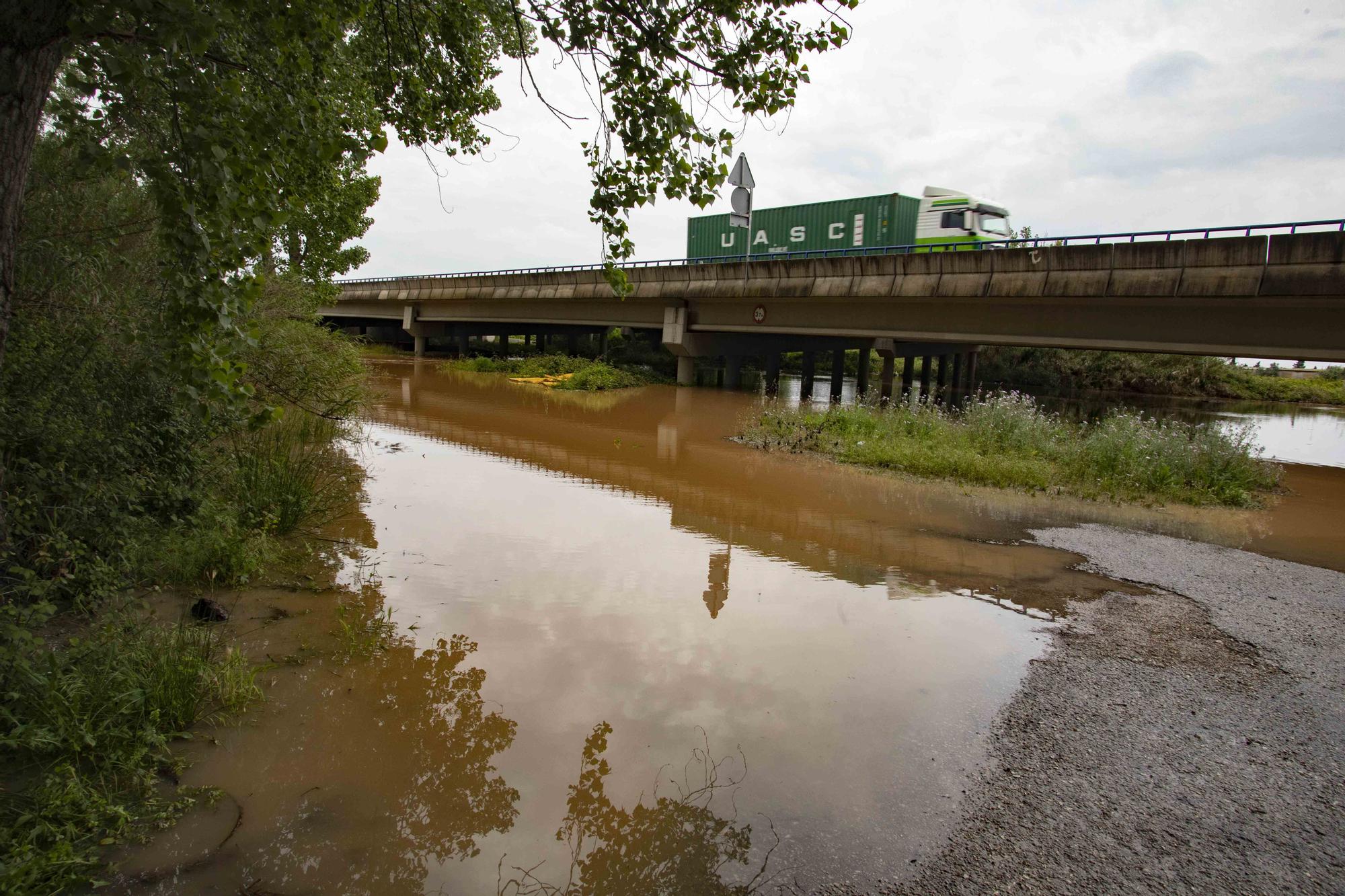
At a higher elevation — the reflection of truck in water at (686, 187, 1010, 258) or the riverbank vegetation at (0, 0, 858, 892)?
the reflection of truck in water at (686, 187, 1010, 258)

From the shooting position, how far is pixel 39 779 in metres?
2.94

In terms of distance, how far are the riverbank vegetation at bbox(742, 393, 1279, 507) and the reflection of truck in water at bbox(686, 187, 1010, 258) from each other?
26.3 ft

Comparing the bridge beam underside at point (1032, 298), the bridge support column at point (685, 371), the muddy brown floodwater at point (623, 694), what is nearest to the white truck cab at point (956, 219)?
the bridge beam underside at point (1032, 298)

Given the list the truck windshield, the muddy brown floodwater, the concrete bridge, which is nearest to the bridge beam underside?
the concrete bridge

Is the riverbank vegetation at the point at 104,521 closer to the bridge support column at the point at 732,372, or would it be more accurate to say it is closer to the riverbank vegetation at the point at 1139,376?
the bridge support column at the point at 732,372

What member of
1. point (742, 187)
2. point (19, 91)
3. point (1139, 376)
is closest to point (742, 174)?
point (742, 187)

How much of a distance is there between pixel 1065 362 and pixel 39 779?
148 ft

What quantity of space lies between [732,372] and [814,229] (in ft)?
22.9

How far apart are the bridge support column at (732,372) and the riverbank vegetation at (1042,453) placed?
15583 mm

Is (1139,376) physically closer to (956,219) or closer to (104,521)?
(956,219)

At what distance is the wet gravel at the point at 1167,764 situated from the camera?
2949mm

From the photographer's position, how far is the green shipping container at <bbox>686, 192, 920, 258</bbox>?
23.7m

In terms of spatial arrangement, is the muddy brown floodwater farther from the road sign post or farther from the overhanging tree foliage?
the road sign post

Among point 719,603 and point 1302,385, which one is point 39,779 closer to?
point 719,603
